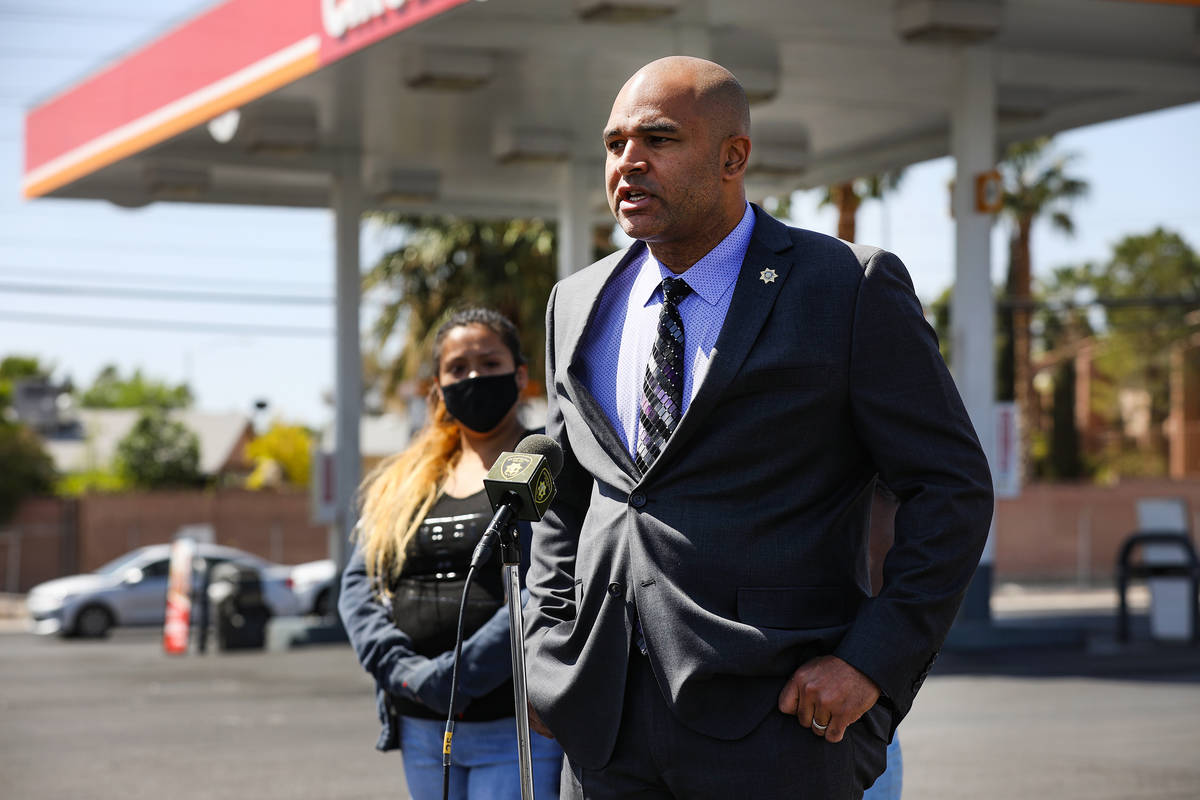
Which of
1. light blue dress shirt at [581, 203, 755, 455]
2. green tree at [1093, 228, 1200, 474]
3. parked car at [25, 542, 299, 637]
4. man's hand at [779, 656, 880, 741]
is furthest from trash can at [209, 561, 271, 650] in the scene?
green tree at [1093, 228, 1200, 474]

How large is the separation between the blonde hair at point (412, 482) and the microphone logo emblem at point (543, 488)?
63.5 inches

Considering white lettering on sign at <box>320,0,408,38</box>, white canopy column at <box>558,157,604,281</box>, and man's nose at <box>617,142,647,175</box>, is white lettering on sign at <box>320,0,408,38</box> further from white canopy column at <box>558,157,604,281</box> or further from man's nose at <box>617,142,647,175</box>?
man's nose at <box>617,142,647,175</box>

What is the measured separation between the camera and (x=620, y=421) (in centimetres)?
300

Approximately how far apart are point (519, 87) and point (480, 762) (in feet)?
44.8

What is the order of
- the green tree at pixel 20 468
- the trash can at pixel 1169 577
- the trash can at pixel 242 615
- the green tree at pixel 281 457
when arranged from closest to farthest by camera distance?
→ the trash can at pixel 1169 577 < the trash can at pixel 242 615 < the green tree at pixel 20 468 < the green tree at pixel 281 457

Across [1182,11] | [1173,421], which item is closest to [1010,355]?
[1173,421]

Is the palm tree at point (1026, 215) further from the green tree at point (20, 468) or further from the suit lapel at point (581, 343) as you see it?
the suit lapel at point (581, 343)

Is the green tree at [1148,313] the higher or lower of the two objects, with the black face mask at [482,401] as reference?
higher

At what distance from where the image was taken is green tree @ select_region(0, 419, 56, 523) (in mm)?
35688

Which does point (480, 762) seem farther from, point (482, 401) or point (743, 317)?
point (743, 317)

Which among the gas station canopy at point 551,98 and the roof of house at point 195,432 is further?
the roof of house at point 195,432

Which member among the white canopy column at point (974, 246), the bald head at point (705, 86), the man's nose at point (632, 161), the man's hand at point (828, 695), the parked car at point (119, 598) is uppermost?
the white canopy column at point (974, 246)

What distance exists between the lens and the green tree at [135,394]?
96500 mm

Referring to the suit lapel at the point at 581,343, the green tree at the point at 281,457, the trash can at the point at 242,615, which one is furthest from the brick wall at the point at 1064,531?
the suit lapel at the point at 581,343
